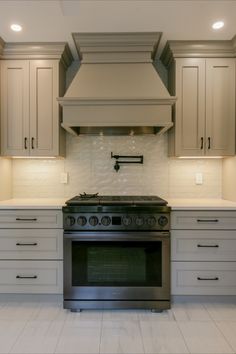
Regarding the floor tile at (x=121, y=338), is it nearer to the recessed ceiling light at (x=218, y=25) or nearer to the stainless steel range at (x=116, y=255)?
Result: the stainless steel range at (x=116, y=255)

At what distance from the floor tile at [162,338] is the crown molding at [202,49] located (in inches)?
98.3

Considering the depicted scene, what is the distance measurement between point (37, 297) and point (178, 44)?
2825 mm

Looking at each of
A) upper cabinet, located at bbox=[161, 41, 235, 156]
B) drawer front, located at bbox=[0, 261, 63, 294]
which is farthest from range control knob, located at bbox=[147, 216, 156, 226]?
drawer front, located at bbox=[0, 261, 63, 294]

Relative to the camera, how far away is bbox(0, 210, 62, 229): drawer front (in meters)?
2.43

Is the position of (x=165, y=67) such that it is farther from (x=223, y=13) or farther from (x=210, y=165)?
(x=210, y=165)

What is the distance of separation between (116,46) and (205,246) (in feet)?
6.89

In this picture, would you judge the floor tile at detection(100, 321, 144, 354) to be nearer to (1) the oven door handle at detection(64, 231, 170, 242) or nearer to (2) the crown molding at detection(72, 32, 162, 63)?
(1) the oven door handle at detection(64, 231, 170, 242)

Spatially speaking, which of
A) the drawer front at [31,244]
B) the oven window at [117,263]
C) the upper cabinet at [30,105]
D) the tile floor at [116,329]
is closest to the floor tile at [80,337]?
the tile floor at [116,329]

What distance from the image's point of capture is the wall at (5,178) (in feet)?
9.25

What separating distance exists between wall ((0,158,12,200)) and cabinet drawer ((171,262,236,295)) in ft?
6.25

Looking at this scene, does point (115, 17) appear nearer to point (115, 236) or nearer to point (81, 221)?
point (81, 221)

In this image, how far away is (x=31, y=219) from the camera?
244 centimetres

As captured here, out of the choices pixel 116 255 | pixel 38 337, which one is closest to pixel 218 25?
pixel 116 255

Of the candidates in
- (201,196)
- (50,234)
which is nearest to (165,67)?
(201,196)
